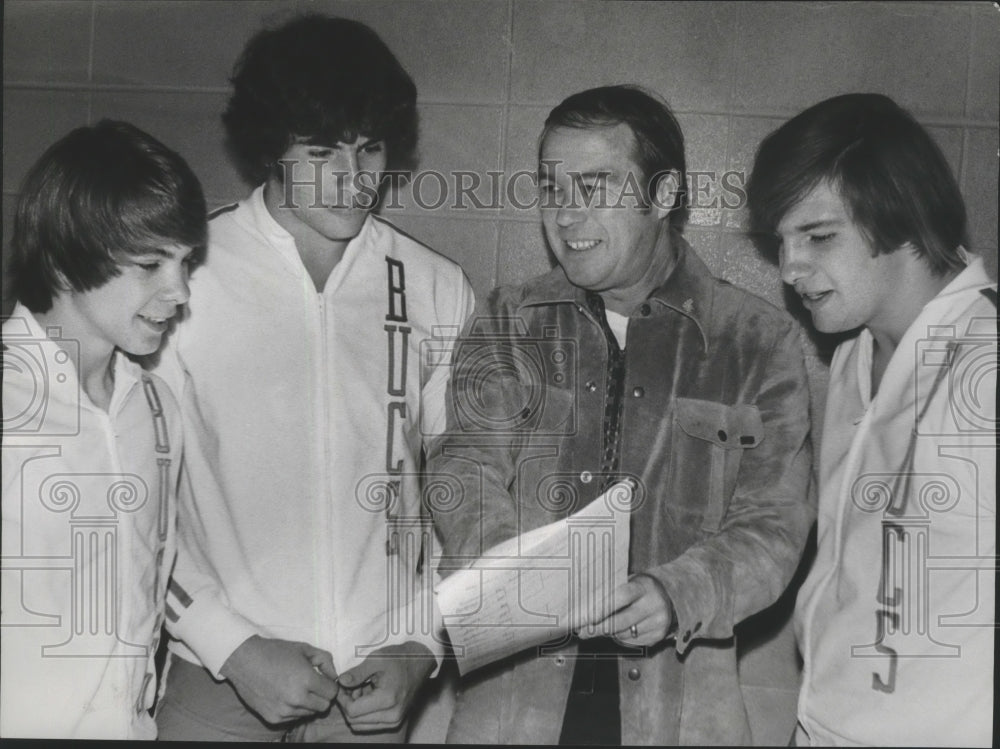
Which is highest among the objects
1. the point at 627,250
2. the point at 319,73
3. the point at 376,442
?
the point at 319,73

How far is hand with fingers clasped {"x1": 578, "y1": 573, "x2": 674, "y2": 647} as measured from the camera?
1.76 metres

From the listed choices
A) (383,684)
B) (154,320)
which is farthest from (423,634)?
(154,320)

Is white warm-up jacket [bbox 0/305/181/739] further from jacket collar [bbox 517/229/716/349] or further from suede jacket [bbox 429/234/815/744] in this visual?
jacket collar [bbox 517/229/716/349]

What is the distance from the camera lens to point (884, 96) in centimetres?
182

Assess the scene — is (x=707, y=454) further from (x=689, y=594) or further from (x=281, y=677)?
(x=281, y=677)

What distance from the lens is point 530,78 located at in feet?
6.00

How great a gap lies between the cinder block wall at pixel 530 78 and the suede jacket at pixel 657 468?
0.25 feet

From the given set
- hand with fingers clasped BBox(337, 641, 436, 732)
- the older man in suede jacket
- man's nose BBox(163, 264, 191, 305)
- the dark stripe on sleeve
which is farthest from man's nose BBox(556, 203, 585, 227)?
the dark stripe on sleeve

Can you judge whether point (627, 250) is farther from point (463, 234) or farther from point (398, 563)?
point (398, 563)

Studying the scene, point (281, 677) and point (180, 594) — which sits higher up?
point (180, 594)

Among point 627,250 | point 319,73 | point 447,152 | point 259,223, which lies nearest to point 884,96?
point 627,250

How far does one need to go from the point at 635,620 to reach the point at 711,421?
0.34m

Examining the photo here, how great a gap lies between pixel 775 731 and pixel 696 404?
0.57 m

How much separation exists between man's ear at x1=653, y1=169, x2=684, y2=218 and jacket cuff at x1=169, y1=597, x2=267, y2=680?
93cm
